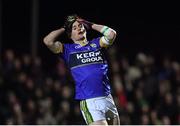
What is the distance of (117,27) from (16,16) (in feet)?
7.21

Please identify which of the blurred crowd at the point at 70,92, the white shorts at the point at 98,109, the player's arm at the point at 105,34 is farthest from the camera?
the blurred crowd at the point at 70,92

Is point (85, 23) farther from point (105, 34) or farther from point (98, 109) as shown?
point (98, 109)

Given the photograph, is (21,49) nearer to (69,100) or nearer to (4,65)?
(4,65)

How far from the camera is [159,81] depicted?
1374 cm

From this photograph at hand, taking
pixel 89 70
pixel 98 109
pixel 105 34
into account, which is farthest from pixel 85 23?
pixel 98 109

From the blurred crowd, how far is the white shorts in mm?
4403

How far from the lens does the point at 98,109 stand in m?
8.17

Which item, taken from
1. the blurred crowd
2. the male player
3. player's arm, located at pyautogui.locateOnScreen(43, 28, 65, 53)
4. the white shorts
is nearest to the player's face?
the male player

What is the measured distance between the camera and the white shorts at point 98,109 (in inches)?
321

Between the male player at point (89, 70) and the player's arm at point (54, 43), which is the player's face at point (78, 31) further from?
the player's arm at point (54, 43)

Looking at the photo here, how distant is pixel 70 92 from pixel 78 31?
16.7ft

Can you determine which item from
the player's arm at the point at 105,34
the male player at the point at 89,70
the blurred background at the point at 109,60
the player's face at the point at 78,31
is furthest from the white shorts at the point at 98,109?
the blurred background at the point at 109,60

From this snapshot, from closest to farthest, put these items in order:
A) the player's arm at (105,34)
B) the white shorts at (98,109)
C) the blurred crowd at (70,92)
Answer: the white shorts at (98,109), the player's arm at (105,34), the blurred crowd at (70,92)

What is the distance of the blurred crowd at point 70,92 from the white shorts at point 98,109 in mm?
4403
